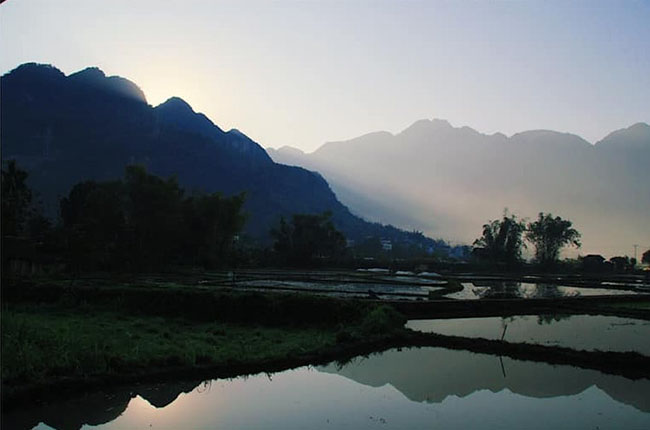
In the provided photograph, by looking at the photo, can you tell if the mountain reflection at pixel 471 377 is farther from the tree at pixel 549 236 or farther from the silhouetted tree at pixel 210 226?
the tree at pixel 549 236

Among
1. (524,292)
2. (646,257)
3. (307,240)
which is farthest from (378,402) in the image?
(646,257)

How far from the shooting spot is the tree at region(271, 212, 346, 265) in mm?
65875

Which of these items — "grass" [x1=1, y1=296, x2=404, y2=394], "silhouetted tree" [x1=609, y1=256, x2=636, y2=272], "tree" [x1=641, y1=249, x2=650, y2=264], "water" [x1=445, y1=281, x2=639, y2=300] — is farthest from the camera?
"tree" [x1=641, y1=249, x2=650, y2=264]

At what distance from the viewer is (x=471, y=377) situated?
12.2 metres

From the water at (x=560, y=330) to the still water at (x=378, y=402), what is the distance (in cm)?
292

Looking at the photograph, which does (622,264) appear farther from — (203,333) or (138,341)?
(138,341)

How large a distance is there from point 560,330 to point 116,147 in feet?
414

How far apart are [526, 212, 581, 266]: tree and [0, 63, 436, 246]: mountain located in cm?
6036

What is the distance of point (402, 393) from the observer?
11.1 metres

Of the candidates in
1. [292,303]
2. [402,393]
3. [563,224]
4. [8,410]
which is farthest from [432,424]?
[563,224]

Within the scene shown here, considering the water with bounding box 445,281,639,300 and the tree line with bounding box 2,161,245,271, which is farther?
the tree line with bounding box 2,161,245,271

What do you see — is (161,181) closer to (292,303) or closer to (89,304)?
(89,304)

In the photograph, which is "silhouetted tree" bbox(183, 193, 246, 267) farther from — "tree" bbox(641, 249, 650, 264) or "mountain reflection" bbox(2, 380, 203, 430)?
"tree" bbox(641, 249, 650, 264)

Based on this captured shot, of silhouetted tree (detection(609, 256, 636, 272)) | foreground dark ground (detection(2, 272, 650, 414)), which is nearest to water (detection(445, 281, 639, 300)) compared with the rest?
foreground dark ground (detection(2, 272, 650, 414))
